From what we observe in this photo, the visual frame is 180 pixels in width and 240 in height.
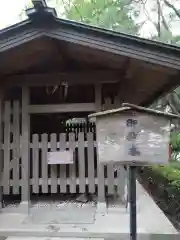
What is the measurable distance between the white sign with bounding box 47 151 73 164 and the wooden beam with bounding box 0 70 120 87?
1.10 metres

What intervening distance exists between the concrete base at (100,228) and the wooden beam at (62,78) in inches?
78.4

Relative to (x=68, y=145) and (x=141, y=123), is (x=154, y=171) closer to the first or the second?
(x=68, y=145)

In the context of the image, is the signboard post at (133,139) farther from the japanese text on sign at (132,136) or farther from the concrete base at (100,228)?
the concrete base at (100,228)

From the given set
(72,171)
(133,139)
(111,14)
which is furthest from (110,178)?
(111,14)

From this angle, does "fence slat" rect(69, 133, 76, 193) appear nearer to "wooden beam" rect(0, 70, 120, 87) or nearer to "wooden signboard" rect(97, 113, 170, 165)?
"wooden beam" rect(0, 70, 120, 87)

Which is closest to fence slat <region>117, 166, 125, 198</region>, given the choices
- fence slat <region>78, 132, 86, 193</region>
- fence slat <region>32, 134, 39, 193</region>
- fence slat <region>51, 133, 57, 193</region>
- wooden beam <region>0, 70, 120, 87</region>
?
fence slat <region>78, 132, 86, 193</region>

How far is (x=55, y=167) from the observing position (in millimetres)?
5352

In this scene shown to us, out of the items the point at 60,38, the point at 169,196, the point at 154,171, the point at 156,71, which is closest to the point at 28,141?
the point at 60,38

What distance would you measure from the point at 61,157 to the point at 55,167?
8.5 inches

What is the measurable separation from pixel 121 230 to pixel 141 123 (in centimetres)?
150

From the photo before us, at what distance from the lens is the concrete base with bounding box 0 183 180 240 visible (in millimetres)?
3910

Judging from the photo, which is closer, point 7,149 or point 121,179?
point 121,179

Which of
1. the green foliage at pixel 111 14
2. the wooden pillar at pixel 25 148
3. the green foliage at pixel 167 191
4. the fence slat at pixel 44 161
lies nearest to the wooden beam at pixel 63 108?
the wooden pillar at pixel 25 148

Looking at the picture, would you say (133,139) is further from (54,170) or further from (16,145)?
(16,145)
